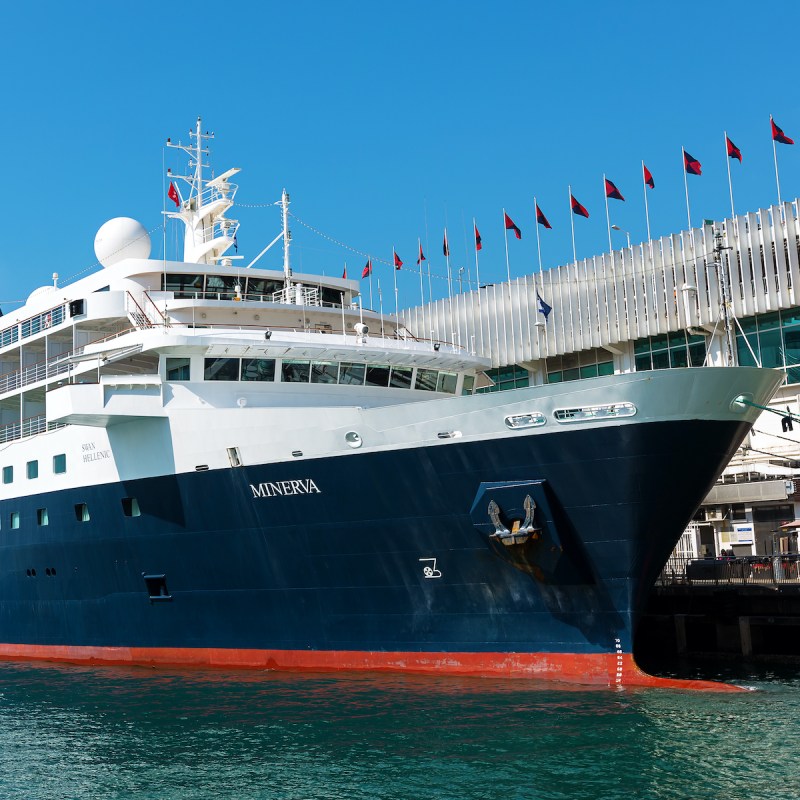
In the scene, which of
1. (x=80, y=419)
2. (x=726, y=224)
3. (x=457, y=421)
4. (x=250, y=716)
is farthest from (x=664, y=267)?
(x=250, y=716)

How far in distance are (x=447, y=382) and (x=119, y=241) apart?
11853 millimetres

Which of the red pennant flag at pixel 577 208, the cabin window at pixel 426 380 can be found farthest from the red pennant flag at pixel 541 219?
the cabin window at pixel 426 380

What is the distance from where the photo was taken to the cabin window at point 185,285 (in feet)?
83.5

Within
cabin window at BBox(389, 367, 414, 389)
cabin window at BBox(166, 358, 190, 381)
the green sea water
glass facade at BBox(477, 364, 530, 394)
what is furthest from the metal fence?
glass facade at BBox(477, 364, 530, 394)

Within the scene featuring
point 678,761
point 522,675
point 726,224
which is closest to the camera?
point 678,761

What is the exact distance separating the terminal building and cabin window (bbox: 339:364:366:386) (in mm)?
12106

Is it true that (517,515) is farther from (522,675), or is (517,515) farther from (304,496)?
(304,496)

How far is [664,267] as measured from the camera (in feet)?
119

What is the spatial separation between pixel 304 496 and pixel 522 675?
5687 millimetres

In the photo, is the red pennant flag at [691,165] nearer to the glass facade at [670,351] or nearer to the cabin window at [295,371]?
the glass facade at [670,351]

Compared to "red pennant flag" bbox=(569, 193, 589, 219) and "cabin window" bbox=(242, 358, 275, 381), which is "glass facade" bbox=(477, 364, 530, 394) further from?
"cabin window" bbox=(242, 358, 275, 381)

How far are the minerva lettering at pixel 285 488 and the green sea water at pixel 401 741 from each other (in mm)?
3875

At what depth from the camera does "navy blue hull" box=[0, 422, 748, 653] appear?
57.1ft

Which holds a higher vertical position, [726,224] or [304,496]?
[726,224]
